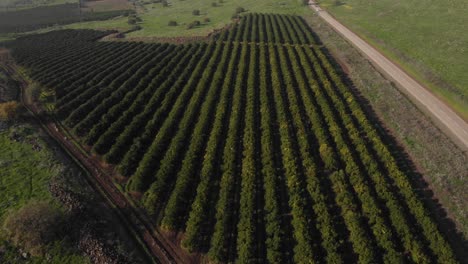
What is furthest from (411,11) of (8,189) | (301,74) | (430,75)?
(8,189)

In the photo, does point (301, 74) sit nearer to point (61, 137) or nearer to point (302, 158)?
point (302, 158)

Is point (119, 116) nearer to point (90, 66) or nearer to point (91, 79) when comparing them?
point (91, 79)

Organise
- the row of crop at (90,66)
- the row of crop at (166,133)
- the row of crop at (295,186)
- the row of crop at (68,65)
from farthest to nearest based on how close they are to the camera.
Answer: the row of crop at (68,65) → the row of crop at (90,66) → the row of crop at (166,133) → the row of crop at (295,186)

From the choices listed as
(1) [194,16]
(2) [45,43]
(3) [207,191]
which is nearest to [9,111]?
(3) [207,191]

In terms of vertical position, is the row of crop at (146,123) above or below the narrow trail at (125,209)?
above

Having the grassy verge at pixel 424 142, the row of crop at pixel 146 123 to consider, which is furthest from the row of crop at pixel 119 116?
the grassy verge at pixel 424 142

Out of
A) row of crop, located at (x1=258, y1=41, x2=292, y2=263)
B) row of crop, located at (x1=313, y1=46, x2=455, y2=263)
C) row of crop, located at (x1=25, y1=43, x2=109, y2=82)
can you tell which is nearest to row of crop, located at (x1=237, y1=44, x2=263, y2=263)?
row of crop, located at (x1=258, y1=41, x2=292, y2=263)

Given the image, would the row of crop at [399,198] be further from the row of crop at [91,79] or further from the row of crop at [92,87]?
the row of crop at [91,79]
